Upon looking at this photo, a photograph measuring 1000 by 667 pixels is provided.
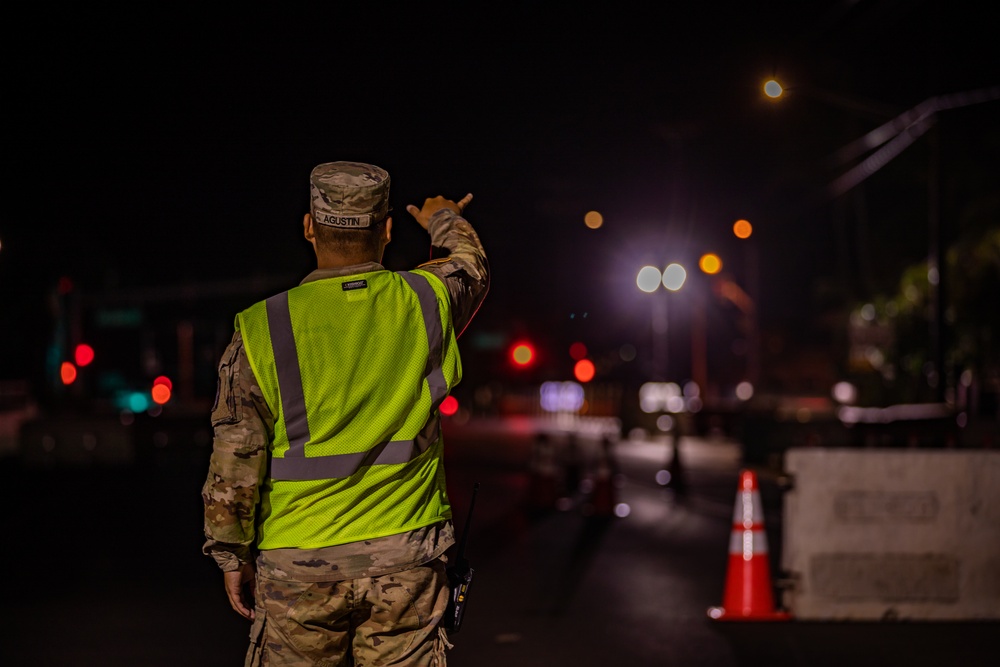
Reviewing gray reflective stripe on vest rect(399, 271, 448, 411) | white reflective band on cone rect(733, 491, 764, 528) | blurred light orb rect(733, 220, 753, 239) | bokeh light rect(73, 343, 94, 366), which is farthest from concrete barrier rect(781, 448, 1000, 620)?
bokeh light rect(73, 343, 94, 366)

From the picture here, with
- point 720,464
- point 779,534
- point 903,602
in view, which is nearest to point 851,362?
point 720,464

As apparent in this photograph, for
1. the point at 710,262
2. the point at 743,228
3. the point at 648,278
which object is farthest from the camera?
the point at 648,278

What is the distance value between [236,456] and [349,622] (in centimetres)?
51

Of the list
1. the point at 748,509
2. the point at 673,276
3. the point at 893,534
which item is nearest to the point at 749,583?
the point at 748,509

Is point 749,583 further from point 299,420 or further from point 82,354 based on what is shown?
point 82,354

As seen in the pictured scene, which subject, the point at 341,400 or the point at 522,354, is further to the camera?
the point at 522,354

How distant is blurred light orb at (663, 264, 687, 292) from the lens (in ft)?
65.8

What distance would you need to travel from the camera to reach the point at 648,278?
19.3 meters

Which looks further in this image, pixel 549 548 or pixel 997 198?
pixel 997 198

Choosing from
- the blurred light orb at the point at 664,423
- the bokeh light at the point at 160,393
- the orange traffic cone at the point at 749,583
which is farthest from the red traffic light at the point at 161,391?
the orange traffic cone at the point at 749,583

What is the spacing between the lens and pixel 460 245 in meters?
3.80

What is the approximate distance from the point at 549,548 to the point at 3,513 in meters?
7.21

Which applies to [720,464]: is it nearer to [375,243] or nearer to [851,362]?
[851,362]

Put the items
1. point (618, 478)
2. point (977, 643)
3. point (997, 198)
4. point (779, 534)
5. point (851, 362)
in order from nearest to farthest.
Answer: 1. point (977, 643)
2. point (779, 534)
3. point (618, 478)
4. point (997, 198)
5. point (851, 362)
